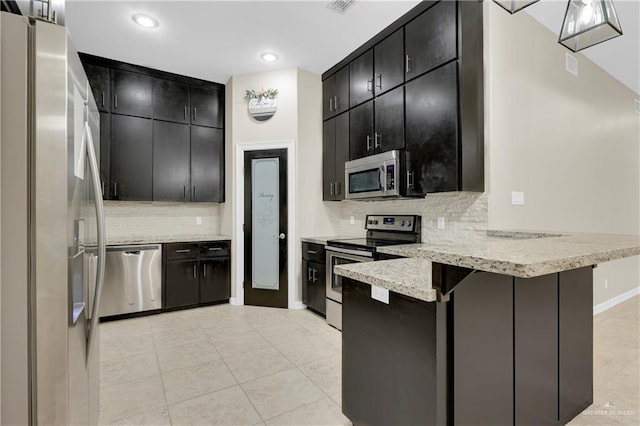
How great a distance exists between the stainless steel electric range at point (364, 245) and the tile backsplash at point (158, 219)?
2.17 m

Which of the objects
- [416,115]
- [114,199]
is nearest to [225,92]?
[114,199]

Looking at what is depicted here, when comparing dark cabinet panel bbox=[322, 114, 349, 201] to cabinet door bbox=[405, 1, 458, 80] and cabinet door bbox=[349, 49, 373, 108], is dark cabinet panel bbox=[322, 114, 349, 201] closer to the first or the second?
cabinet door bbox=[349, 49, 373, 108]

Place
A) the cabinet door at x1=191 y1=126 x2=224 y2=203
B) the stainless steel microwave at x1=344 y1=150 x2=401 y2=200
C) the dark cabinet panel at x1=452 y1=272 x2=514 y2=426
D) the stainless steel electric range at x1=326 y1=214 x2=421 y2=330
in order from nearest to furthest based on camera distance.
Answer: the dark cabinet panel at x1=452 y1=272 x2=514 y2=426
the stainless steel microwave at x1=344 y1=150 x2=401 y2=200
the stainless steel electric range at x1=326 y1=214 x2=421 y2=330
the cabinet door at x1=191 y1=126 x2=224 y2=203

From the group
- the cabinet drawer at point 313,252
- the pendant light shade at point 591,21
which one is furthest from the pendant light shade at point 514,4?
the cabinet drawer at point 313,252

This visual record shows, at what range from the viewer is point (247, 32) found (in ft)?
11.1

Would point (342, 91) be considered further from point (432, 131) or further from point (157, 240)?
point (157, 240)

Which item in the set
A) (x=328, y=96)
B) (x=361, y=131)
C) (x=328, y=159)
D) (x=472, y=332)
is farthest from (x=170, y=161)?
(x=472, y=332)

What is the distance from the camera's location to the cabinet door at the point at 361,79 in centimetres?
344

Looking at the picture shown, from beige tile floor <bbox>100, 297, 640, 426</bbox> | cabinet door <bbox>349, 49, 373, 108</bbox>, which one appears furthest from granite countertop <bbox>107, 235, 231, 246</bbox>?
cabinet door <bbox>349, 49, 373, 108</bbox>

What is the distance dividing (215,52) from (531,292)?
3.87 m

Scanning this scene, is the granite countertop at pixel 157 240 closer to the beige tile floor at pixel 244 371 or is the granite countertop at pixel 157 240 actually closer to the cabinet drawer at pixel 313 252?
the beige tile floor at pixel 244 371

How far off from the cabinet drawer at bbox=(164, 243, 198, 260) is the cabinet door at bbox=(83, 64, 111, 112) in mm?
1825

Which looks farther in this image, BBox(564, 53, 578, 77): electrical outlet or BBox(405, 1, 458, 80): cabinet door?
BBox(564, 53, 578, 77): electrical outlet

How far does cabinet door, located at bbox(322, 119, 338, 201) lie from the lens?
13.4 feet
